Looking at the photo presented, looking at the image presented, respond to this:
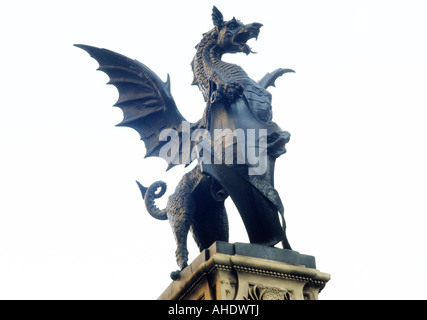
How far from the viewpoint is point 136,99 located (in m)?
11.7

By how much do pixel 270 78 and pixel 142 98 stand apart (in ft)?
5.33

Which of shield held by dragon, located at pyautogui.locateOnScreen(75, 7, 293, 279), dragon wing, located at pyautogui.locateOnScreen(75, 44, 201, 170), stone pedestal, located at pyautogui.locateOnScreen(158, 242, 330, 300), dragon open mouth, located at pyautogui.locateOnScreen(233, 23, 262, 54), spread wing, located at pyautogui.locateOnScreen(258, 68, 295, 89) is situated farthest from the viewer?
dragon wing, located at pyautogui.locateOnScreen(75, 44, 201, 170)

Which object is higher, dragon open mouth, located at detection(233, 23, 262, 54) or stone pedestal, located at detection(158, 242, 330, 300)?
dragon open mouth, located at detection(233, 23, 262, 54)

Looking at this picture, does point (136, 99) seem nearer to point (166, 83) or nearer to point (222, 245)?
point (166, 83)

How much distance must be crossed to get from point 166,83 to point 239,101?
1.53 m

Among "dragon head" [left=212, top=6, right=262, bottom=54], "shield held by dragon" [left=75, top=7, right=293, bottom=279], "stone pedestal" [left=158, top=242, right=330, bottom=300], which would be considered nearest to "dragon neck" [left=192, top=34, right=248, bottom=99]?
"shield held by dragon" [left=75, top=7, right=293, bottom=279]

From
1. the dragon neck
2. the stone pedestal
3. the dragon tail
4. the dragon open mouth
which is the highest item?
the dragon open mouth

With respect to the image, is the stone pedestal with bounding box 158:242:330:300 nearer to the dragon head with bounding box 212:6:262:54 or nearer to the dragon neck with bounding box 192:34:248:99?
the dragon neck with bounding box 192:34:248:99

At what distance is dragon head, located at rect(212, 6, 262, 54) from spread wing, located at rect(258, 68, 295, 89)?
0.53 meters

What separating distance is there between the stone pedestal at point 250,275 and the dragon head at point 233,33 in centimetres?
255

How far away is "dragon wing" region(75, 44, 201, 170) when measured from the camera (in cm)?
1143

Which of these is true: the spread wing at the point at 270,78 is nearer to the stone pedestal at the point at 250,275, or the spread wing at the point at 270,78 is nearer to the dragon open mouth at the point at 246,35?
the dragon open mouth at the point at 246,35

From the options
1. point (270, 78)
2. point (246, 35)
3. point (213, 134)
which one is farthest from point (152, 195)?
point (246, 35)
